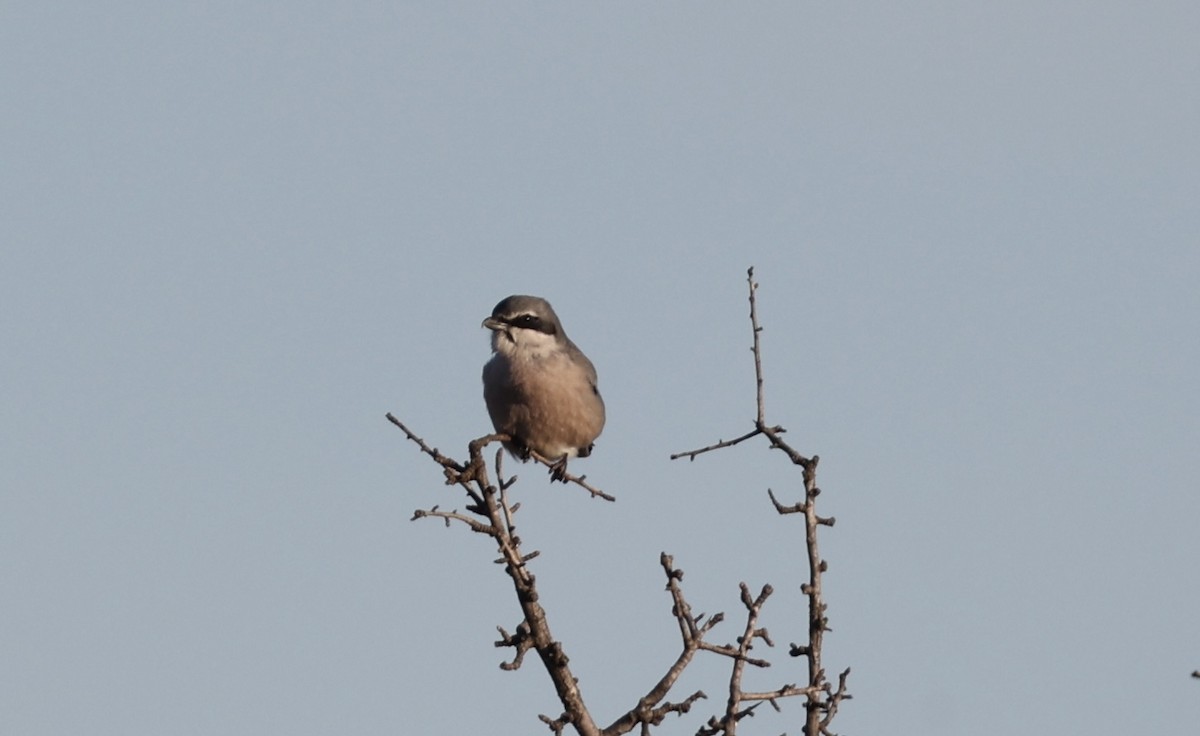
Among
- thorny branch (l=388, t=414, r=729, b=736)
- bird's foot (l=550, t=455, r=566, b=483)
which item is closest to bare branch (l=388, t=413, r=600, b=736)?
thorny branch (l=388, t=414, r=729, b=736)

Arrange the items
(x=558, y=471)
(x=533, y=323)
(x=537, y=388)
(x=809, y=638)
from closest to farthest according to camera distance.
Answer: (x=809, y=638) → (x=558, y=471) → (x=537, y=388) → (x=533, y=323)

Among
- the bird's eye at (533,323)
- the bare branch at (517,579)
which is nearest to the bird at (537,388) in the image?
the bird's eye at (533,323)

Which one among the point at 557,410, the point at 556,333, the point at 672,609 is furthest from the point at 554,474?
the point at 672,609

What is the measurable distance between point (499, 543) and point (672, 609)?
2.06 ft

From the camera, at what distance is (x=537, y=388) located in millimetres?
9211

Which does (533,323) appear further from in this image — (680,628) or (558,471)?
(680,628)

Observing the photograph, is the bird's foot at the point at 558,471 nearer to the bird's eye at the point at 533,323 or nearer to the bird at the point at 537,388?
the bird at the point at 537,388

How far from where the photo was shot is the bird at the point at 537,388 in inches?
363

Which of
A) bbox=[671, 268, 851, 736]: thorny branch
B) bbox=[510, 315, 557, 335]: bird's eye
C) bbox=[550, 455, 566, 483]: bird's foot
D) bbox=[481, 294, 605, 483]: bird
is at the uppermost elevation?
bbox=[510, 315, 557, 335]: bird's eye

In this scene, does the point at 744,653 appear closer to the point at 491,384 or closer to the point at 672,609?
the point at 672,609

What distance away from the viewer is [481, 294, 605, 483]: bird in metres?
9.21

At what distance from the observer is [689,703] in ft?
17.7

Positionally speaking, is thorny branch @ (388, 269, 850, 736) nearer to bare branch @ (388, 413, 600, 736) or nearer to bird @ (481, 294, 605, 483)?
bare branch @ (388, 413, 600, 736)

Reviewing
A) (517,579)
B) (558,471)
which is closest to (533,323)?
(558,471)
